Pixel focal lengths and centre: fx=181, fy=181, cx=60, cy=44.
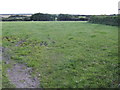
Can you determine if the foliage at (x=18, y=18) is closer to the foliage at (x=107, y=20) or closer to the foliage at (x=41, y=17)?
the foliage at (x=41, y=17)

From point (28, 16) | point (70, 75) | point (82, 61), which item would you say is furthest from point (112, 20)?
point (28, 16)

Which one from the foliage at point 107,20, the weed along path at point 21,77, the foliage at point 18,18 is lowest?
the weed along path at point 21,77

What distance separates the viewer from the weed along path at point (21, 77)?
5925mm

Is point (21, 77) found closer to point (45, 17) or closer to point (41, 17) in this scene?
point (41, 17)

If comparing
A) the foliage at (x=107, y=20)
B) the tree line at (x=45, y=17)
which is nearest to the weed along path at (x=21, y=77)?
the foliage at (x=107, y=20)

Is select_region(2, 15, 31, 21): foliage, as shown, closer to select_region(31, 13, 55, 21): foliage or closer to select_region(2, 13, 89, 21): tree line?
select_region(2, 13, 89, 21): tree line

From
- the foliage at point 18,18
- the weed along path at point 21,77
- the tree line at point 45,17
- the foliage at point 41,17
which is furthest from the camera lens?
the foliage at point 41,17

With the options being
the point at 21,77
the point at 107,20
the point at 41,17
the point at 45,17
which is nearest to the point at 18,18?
the point at 41,17

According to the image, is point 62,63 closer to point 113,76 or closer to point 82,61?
point 82,61

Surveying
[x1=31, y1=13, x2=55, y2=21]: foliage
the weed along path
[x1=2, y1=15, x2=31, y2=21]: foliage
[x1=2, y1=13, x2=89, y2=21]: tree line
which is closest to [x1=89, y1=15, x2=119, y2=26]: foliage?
[x1=2, y1=13, x2=89, y2=21]: tree line

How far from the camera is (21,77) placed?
6.62 meters

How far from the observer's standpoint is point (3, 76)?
A: 6.63m

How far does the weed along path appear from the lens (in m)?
5.93

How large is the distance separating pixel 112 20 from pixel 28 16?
33.5m
